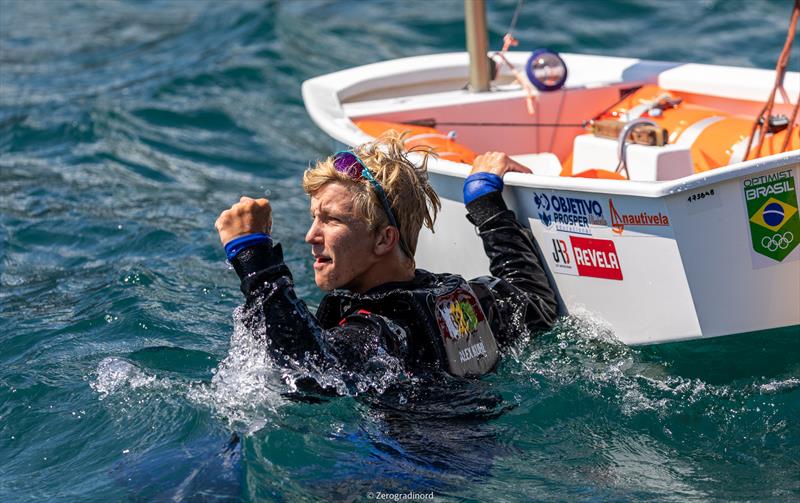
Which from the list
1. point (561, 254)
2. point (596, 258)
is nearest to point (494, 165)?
point (561, 254)

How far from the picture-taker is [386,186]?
406cm

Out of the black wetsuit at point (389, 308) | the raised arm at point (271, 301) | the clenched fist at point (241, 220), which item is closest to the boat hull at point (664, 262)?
the black wetsuit at point (389, 308)

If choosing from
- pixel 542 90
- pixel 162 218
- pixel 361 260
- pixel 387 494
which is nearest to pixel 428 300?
pixel 361 260

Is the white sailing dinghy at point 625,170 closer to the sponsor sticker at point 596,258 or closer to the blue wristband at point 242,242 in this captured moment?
the sponsor sticker at point 596,258

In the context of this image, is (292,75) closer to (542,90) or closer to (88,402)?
(542,90)

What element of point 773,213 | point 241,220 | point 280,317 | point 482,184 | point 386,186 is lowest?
point 773,213

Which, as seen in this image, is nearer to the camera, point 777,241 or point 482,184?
point 777,241

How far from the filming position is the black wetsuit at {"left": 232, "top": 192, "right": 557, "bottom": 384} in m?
3.62

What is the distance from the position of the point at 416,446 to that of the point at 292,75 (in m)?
6.59

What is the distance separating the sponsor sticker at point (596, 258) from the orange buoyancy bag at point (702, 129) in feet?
3.31

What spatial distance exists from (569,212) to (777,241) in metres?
0.82

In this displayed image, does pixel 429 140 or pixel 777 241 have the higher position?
pixel 429 140

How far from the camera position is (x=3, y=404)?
4.50m

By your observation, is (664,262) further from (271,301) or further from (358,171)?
(271,301)
